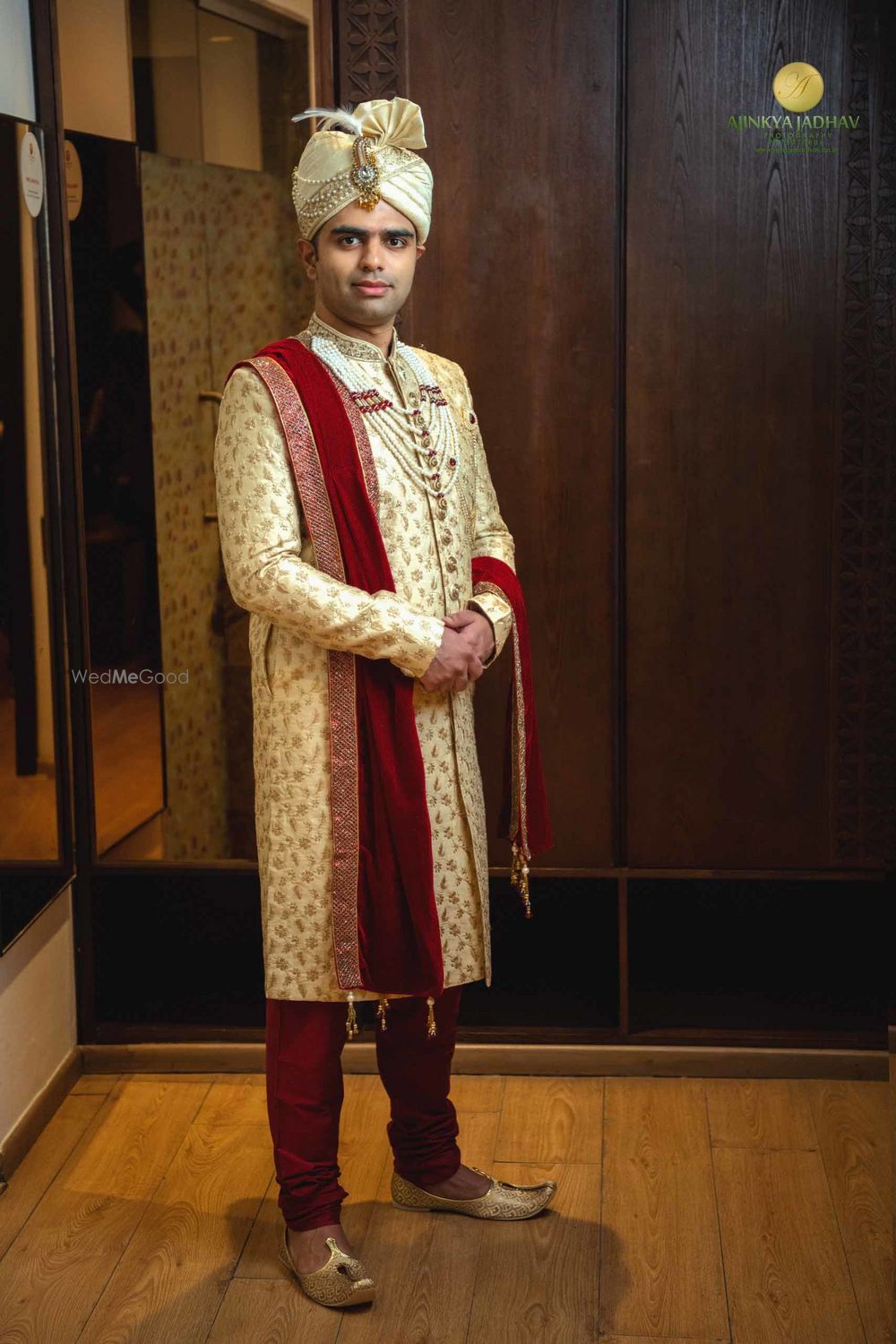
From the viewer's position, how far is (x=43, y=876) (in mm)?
2955

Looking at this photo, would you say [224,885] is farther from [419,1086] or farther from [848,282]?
[848,282]

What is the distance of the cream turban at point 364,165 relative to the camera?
2303 mm

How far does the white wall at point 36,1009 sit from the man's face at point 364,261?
132 centimetres

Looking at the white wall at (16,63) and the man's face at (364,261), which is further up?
the white wall at (16,63)

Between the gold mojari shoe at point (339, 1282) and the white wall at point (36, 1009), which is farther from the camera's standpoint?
the white wall at point (36, 1009)

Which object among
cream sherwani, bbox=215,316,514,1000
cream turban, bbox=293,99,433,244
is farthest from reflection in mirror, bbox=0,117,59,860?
cream turban, bbox=293,99,433,244

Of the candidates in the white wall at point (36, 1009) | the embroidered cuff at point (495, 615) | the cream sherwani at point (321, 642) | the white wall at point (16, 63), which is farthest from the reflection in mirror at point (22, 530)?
the embroidered cuff at point (495, 615)

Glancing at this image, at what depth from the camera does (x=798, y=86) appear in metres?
2.88

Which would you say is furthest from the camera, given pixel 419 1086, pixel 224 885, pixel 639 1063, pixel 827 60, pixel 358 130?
pixel 224 885

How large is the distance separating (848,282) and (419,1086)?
1.68m

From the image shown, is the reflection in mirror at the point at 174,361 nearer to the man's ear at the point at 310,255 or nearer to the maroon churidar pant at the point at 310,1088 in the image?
the man's ear at the point at 310,255

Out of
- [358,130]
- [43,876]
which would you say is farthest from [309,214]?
[43,876]

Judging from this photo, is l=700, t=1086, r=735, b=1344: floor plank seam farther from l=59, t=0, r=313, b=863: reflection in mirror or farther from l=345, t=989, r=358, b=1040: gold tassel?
l=59, t=0, r=313, b=863: reflection in mirror

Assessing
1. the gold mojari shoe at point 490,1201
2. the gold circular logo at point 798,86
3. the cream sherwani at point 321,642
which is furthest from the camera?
the gold circular logo at point 798,86
